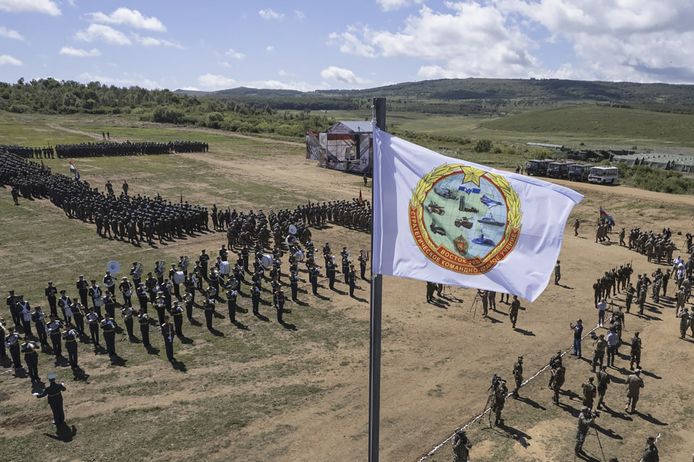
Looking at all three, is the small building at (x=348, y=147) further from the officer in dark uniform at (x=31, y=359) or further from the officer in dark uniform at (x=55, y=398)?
the officer in dark uniform at (x=55, y=398)

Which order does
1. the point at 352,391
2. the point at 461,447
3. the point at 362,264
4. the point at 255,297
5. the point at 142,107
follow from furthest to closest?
the point at 142,107, the point at 362,264, the point at 255,297, the point at 352,391, the point at 461,447

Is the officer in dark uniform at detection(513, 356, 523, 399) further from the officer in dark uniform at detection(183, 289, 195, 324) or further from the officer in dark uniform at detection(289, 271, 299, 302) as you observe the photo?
the officer in dark uniform at detection(183, 289, 195, 324)

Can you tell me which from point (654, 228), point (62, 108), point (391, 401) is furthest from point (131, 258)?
point (62, 108)

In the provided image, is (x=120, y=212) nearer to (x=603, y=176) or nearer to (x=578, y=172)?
(x=578, y=172)

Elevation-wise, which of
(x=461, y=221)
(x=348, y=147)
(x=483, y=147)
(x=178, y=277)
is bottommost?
(x=178, y=277)

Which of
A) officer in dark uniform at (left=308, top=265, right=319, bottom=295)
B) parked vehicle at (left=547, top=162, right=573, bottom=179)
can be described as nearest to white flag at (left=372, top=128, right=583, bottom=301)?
officer in dark uniform at (left=308, top=265, right=319, bottom=295)

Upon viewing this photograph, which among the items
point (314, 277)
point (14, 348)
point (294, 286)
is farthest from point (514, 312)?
point (14, 348)

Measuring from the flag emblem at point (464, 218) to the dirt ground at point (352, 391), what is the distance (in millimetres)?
6829

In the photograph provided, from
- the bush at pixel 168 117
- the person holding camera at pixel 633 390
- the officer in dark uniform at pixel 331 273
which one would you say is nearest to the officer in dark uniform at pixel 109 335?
the officer in dark uniform at pixel 331 273

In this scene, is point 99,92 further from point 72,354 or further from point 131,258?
point 72,354

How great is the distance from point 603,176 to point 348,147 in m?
22.5

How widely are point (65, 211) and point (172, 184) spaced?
12544 millimetres

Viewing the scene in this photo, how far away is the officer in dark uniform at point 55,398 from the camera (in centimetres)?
1208

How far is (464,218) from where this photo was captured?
259 inches
